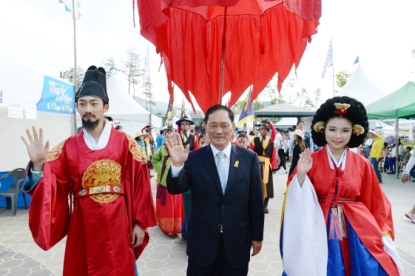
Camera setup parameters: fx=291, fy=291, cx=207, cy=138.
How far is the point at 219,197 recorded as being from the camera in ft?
6.34

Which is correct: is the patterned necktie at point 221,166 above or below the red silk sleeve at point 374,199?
above

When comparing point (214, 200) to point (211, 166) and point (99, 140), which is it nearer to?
point (211, 166)

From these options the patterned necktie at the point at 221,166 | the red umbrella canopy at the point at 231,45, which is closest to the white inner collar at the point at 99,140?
the red umbrella canopy at the point at 231,45

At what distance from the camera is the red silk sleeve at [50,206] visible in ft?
6.11

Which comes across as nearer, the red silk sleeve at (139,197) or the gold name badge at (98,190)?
the gold name badge at (98,190)

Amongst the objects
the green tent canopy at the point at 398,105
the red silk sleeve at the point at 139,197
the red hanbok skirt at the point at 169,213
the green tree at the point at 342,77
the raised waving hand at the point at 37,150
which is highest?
the green tree at the point at 342,77

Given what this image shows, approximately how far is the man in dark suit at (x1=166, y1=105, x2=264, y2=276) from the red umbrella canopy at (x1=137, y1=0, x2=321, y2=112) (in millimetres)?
875

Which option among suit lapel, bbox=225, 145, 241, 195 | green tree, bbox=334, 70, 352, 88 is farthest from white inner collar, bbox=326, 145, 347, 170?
green tree, bbox=334, 70, 352, 88

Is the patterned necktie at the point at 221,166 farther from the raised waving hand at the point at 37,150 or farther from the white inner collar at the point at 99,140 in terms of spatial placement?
the raised waving hand at the point at 37,150

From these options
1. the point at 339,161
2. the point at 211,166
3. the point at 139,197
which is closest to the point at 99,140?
the point at 139,197

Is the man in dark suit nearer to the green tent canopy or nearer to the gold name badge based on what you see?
the gold name badge

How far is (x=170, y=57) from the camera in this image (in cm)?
265

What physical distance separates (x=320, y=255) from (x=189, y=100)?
5.86 feet

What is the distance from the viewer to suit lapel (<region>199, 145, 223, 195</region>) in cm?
194
